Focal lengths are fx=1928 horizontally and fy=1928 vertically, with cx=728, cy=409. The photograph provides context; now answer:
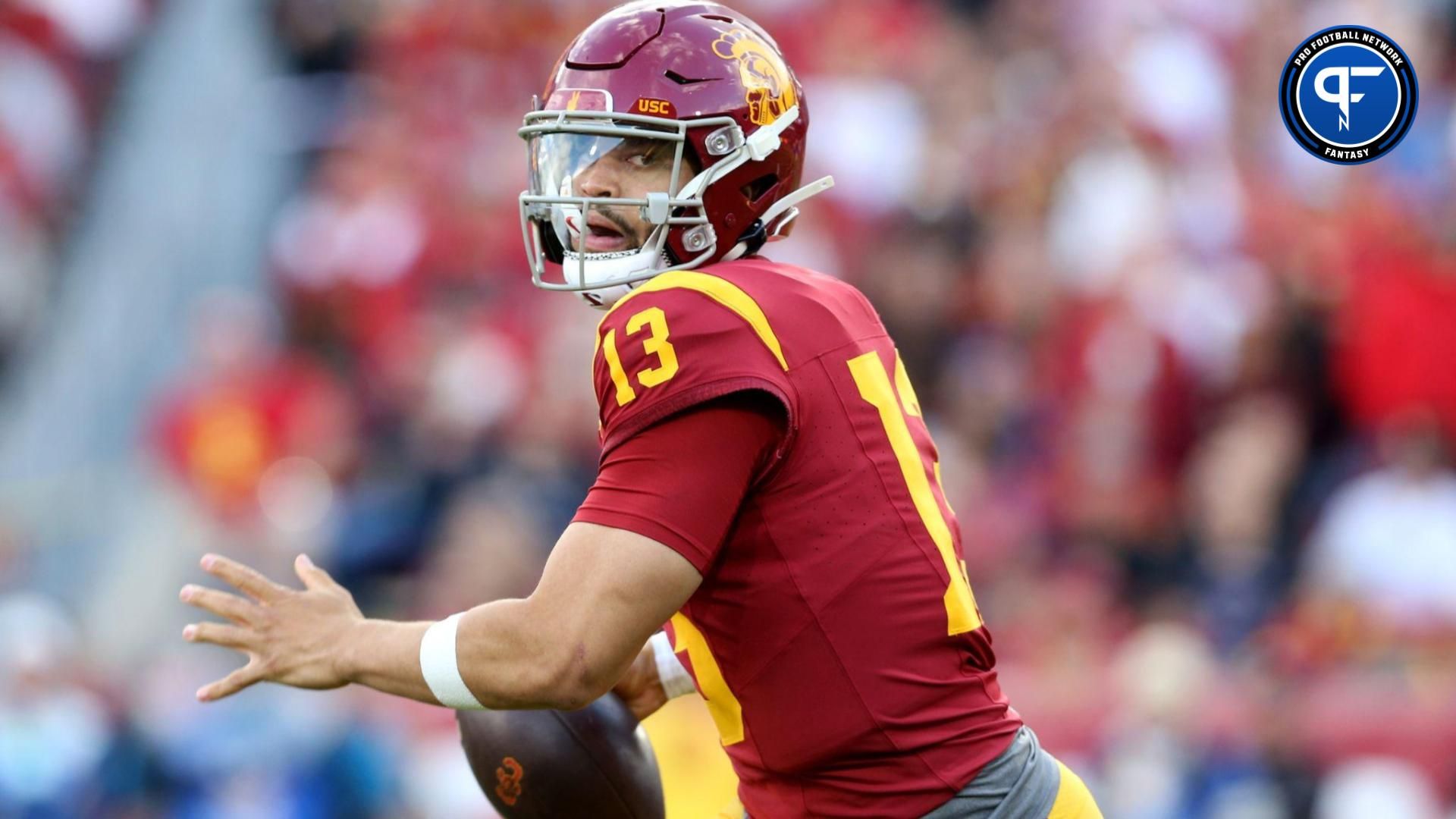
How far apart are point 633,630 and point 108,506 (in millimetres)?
7847

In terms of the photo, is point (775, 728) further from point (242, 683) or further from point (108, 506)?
point (108, 506)

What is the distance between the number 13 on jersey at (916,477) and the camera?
309cm

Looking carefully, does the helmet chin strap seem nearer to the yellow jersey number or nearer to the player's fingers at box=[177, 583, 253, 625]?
the yellow jersey number

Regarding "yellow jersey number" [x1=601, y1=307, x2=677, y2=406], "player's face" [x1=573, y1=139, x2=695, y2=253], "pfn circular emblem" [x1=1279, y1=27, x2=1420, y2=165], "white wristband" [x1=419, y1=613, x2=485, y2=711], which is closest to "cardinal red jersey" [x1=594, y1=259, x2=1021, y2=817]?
"yellow jersey number" [x1=601, y1=307, x2=677, y2=406]

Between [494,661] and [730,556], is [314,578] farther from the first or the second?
[730,556]

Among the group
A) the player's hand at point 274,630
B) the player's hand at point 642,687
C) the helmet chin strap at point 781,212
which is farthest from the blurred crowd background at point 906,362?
the player's hand at point 274,630

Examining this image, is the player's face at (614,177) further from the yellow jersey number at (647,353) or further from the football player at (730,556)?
the yellow jersey number at (647,353)

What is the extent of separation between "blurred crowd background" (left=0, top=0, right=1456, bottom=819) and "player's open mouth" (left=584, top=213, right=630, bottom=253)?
361 cm

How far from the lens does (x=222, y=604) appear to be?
3174 mm

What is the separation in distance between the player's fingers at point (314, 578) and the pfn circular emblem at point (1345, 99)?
261 centimetres

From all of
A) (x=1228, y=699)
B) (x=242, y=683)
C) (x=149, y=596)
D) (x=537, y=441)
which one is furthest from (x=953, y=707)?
(x=149, y=596)

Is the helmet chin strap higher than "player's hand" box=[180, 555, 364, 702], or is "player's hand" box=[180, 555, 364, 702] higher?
the helmet chin strap

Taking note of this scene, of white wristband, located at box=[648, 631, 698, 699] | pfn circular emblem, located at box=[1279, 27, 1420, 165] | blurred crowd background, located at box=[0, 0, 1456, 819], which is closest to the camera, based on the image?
white wristband, located at box=[648, 631, 698, 699]

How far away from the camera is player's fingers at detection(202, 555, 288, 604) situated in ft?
10.5
